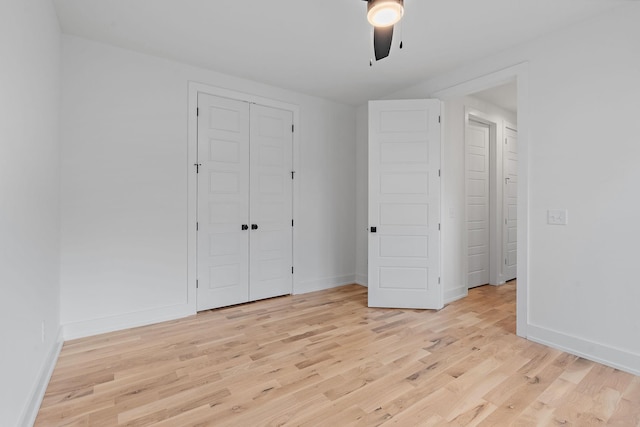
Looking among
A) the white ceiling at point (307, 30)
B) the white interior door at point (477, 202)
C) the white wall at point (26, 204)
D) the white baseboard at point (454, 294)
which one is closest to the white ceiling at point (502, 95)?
the white interior door at point (477, 202)

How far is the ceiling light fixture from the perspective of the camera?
159cm

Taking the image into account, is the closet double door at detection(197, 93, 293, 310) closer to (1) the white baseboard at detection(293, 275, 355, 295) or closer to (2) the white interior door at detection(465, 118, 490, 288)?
(1) the white baseboard at detection(293, 275, 355, 295)

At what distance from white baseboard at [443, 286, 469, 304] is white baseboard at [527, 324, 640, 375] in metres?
1.07

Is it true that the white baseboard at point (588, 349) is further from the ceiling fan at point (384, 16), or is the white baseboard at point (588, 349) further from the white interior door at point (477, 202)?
the ceiling fan at point (384, 16)

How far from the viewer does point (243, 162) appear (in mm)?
3648

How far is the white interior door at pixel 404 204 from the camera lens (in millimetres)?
3486

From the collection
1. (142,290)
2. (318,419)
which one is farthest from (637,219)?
(142,290)

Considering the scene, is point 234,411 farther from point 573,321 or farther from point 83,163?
point 573,321

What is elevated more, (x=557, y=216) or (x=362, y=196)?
(x=362, y=196)

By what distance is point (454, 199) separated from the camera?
3.91m

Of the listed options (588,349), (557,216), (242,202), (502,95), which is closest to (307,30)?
(242,202)

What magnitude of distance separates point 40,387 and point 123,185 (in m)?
1.70

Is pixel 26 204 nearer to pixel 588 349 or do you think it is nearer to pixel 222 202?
pixel 222 202

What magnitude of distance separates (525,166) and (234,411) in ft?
9.76
